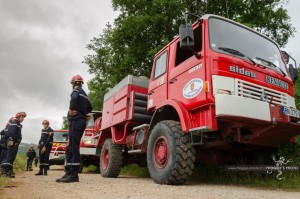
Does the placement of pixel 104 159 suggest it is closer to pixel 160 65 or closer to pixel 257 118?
pixel 160 65

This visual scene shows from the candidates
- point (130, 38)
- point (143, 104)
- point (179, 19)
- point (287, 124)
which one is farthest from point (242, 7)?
point (287, 124)

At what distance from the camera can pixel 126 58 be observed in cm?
1752

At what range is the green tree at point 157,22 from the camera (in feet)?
56.3

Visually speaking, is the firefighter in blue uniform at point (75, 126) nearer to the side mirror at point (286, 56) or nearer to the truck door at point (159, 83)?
the truck door at point (159, 83)

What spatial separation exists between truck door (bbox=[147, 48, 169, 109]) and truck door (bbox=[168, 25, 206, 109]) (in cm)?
23

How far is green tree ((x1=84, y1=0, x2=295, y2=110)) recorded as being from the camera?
17172mm

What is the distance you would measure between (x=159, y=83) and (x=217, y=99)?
2102 mm

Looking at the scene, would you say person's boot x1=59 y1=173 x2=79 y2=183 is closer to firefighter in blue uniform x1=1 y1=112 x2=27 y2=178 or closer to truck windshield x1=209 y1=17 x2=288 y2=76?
firefighter in blue uniform x1=1 y1=112 x2=27 y2=178

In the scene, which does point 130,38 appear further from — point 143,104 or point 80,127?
point 80,127

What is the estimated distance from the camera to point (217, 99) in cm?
473

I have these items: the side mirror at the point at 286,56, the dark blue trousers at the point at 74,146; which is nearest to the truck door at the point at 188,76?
the dark blue trousers at the point at 74,146

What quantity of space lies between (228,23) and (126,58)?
12103 mm

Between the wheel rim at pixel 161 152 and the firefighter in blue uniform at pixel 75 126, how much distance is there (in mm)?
1454

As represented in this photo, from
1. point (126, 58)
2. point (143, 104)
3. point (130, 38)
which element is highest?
point (130, 38)
